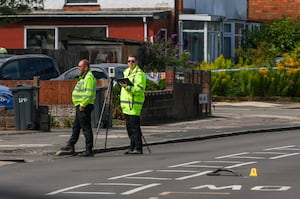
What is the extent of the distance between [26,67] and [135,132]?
1037 cm

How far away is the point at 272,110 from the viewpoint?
33.5m

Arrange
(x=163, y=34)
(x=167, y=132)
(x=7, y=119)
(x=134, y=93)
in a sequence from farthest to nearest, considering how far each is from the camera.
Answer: (x=163, y=34), (x=167, y=132), (x=7, y=119), (x=134, y=93)

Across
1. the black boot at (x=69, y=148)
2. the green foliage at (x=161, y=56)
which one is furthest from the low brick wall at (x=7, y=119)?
the green foliage at (x=161, y=56)

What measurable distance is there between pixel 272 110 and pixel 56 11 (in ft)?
43.4

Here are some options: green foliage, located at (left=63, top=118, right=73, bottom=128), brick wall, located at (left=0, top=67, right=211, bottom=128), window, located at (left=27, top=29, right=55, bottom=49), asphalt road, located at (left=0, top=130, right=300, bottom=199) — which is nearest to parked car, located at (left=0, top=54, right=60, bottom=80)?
brick wall, located at (left=0, top=67, right=211, bottom=128)

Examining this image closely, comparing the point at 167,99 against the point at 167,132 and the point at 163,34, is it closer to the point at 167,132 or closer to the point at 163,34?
the point at 167,132

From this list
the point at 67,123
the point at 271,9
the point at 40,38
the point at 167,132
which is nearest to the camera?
the point at 167,132

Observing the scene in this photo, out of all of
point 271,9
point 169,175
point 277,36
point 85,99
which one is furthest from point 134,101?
point 271,9

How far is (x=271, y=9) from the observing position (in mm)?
51906

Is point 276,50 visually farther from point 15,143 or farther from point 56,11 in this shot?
point 15,143

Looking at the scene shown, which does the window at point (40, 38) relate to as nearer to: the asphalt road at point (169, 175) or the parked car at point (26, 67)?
the parked car at point (26, 67)

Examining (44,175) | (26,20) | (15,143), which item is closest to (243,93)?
(26,20)

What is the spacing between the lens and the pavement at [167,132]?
1966cm

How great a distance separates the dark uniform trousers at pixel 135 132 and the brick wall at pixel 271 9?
3254 centimetres
